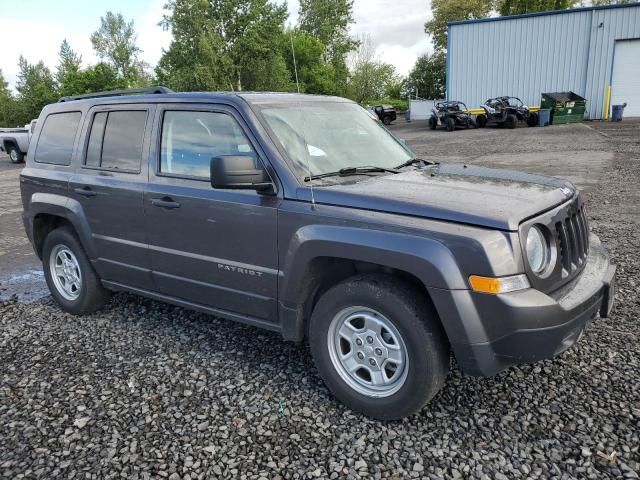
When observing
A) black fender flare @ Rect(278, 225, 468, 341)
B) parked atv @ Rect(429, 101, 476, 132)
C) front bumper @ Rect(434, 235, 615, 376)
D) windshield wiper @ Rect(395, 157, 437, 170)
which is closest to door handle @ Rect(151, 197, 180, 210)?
black fender flare @ Rect(278, 225, 468, 341)

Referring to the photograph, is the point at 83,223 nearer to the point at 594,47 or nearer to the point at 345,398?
the point at 345,398

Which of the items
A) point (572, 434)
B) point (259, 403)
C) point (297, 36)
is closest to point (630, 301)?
Result: point (572, 434)

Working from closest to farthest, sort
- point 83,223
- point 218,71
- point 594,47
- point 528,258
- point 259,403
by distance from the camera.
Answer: point 528,258, point 259,403, point 83,223, point 594,47, point 218,71

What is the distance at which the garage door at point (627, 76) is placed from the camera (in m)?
27.7

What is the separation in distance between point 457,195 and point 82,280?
329cm

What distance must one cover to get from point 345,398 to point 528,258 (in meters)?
1.29

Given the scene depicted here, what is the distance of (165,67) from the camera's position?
46656 mm

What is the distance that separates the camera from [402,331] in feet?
8.82

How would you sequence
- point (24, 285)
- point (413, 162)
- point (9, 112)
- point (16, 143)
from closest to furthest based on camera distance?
point (413, 162), point (24, 285), point (16, 143), point (9, 112)

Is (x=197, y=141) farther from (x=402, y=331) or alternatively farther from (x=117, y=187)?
(x=402, y=331)

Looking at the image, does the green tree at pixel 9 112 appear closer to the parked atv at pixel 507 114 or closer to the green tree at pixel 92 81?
the green tree at pixel 92 81

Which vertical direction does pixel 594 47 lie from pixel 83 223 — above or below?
above

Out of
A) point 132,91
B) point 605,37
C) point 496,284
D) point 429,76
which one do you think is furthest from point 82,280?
point 429,76

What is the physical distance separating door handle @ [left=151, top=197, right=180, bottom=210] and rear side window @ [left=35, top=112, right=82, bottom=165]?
1.25 meters
